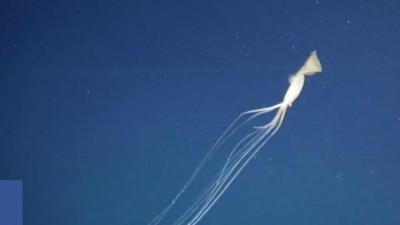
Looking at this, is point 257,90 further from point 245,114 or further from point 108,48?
point 108,48

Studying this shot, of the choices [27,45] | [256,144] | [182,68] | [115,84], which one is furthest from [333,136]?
[27,45]

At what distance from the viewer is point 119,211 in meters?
2.32

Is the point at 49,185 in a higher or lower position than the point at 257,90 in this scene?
lower

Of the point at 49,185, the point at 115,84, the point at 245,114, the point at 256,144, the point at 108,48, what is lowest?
the point at 49,185

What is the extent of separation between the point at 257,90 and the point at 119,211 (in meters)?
0.95
